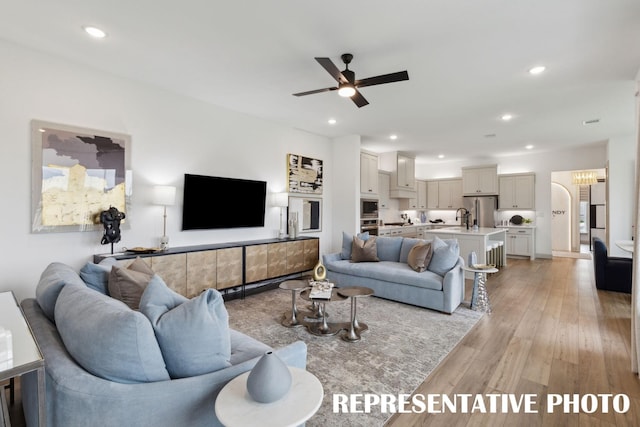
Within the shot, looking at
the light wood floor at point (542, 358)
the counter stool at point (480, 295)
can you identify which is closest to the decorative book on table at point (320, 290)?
the light wood floor at point (542, 358)

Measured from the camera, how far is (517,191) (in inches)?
330

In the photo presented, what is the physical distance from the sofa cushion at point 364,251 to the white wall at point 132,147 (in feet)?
5.13

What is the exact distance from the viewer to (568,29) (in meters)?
2.65

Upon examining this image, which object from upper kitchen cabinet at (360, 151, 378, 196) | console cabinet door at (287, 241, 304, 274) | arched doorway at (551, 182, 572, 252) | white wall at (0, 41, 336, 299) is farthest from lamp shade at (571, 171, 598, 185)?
console cabinet door at (287, 241, 304, 274)

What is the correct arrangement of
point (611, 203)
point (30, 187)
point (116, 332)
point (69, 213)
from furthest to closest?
point (611, 203) < point (69, 213) < point (30, 187) < point (116, 332)

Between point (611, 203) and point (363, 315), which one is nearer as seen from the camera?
point (363, 315)

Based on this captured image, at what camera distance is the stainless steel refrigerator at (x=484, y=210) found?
28.4 feet

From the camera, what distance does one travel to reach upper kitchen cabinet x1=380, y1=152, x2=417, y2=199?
7.96 metres

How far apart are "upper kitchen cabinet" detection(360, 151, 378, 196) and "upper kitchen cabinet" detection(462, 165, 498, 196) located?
3532 millimetres

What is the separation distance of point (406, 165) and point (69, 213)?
7304mm

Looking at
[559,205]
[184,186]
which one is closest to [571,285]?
[559,205]

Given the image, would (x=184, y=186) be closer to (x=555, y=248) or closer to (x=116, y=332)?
(x=116, y=332)

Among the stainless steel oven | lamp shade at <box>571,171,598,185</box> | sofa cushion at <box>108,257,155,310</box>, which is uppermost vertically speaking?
lamp shade at <box>571,171,598,185</box>

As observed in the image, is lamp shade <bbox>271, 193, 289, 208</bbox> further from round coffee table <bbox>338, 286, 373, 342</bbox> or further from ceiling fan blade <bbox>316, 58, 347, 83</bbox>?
ceiling fan blade <bbox>316, 58, 347, 83</bbox>
